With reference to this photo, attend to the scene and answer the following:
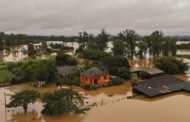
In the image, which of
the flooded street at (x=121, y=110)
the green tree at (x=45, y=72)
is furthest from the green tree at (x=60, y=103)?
the green tree at (x=45, y=72)

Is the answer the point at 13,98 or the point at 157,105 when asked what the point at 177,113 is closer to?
the point at 157,105

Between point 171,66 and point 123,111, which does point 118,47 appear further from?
point 123,111

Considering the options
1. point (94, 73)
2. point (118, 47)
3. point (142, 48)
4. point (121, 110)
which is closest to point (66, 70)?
point (94, 73)

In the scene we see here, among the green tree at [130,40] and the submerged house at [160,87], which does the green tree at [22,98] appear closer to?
the submerged house at [160,87]

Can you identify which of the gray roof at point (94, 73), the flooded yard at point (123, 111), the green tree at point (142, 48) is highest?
the green tree at point (142, 48)

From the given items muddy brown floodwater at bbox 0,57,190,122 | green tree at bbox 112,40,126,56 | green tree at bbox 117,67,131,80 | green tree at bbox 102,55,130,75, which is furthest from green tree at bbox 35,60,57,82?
green tree at bbox 112,40,126,56
